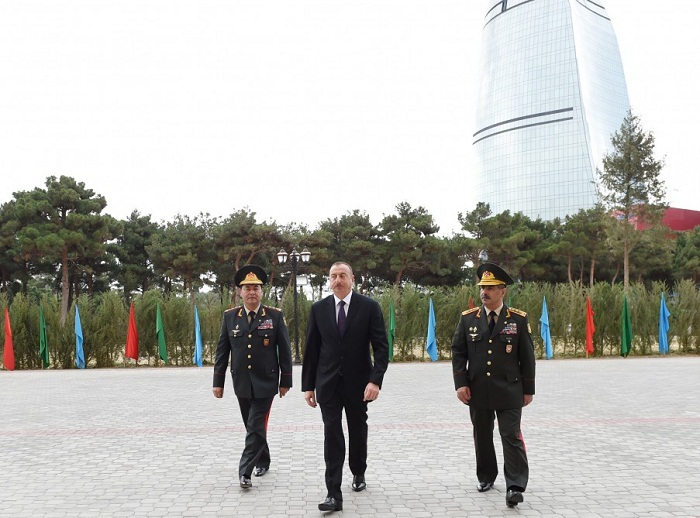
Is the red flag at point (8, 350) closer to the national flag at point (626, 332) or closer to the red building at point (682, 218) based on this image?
the national flag at point (626, 332)

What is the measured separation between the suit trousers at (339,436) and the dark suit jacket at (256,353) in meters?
0.83

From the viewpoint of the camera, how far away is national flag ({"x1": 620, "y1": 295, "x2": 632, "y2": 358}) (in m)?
23.6

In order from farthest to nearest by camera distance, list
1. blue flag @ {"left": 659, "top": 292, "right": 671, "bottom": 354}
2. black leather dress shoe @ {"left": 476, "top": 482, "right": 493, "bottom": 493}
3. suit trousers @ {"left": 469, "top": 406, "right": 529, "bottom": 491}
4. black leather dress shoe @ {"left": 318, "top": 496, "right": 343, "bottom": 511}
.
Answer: blue flag @ {"left": 659, "top": 292, "right": 671, "bottom": 354} < black leather dress shoe @ {"left": 476, "top": 482, "right": 493, "bottom": 493} < suit trousers @ {"left": 469, "top": 406, "right": 529, "bottom": 491} < black leather dress shoe @ {"left": 318, "top": 496, "right": 343, "bottom": 511}

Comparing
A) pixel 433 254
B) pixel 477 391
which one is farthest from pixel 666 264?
pixel 477 391

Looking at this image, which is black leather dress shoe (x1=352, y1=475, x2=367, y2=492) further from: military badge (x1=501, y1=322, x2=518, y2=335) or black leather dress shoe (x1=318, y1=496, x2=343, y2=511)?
military badge (x1=501, y1=322, x2=518, y2=335)

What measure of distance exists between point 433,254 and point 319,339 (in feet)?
127

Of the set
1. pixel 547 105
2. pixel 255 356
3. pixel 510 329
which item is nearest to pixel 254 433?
pixel 255 356

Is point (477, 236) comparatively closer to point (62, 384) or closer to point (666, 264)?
point (666, 264)

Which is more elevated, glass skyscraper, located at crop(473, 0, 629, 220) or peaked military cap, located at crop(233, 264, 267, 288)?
glass skyscraper, located at crop(473, 0, 629, 220)

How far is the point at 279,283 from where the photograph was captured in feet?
152

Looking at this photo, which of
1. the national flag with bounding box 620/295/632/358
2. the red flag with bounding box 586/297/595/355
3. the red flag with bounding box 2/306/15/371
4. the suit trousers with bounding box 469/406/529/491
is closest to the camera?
the suit trousers with bounding box 469/406/529/491

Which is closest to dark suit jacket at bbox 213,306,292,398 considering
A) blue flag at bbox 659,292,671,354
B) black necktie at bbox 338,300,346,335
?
black necktie at bbox 338,300,346,335

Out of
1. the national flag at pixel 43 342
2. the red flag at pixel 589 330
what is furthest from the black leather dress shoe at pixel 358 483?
the red flag at pixel 589 330

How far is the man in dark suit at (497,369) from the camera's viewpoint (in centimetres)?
505
